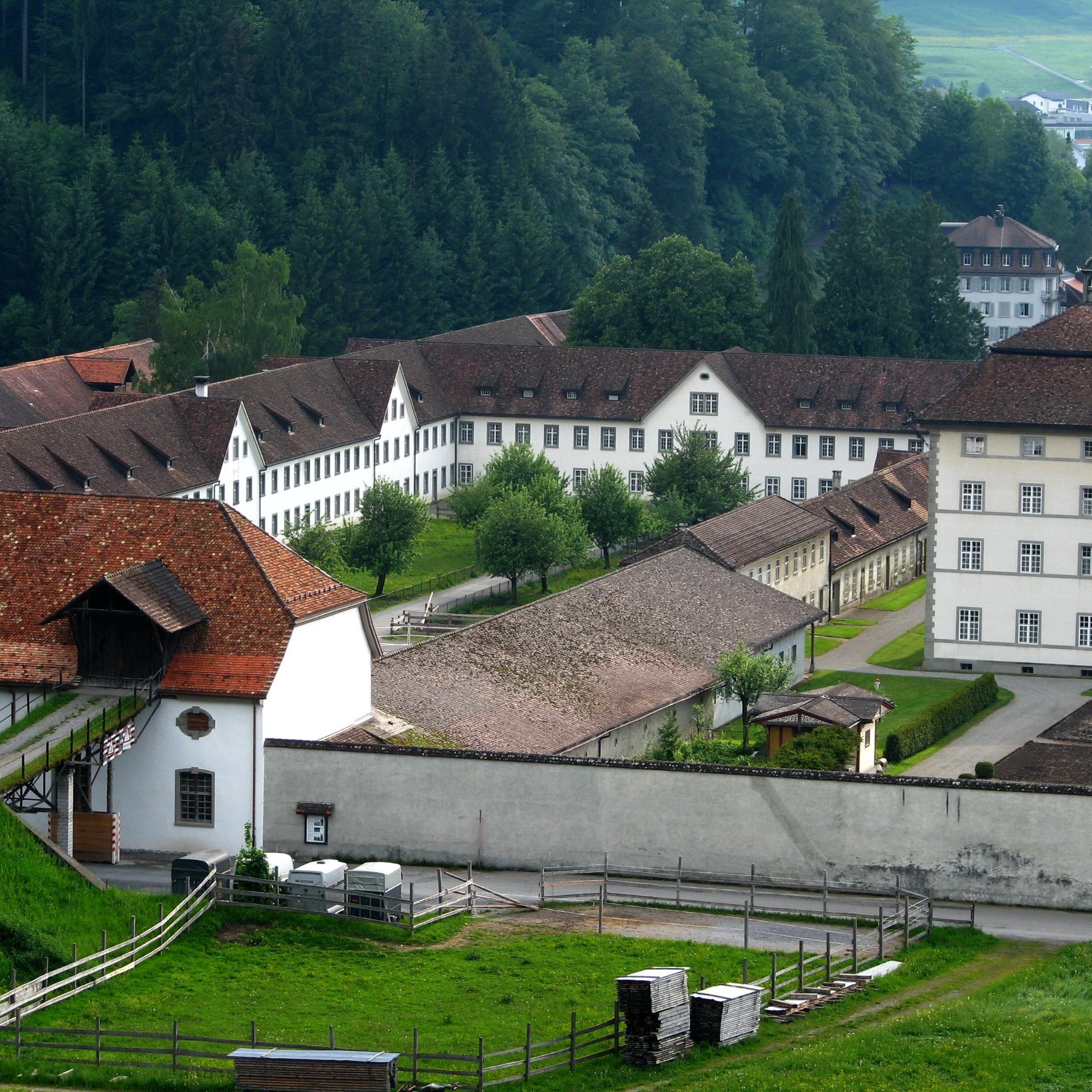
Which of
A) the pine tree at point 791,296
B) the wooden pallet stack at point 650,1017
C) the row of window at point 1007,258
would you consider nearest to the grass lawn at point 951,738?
the wooden pallet stack at point 650,1017

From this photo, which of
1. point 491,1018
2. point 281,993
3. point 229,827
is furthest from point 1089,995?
point 229,827

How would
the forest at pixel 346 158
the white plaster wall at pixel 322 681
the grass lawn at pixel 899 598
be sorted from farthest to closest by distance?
the forest at pixel 346 158 < the grass lawn at pixel 899 598 < the white plaster wall at pixel 322 681

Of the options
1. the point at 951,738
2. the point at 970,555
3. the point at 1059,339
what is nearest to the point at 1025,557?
the point at 970,555

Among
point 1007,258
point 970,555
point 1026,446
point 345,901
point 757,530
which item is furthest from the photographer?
point 1007,258

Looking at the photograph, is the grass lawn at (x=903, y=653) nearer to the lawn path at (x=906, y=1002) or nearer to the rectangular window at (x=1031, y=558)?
the rectangular window at (x=1031, y=558)

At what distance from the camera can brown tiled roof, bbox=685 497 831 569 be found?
286ft

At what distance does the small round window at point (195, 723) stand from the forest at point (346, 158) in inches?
3047

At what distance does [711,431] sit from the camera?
4717 inches

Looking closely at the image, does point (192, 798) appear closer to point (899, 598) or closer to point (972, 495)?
point (972, 495)

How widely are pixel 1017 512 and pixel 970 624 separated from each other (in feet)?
13.9

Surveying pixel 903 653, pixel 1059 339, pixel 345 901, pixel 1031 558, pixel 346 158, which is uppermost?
pixel 346 158

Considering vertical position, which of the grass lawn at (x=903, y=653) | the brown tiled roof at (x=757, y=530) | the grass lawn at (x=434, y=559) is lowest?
the grass lawn at (x=903, y=653)

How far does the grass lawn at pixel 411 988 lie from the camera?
40.2 meters

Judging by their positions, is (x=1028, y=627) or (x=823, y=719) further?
(x=1028, y=627)
